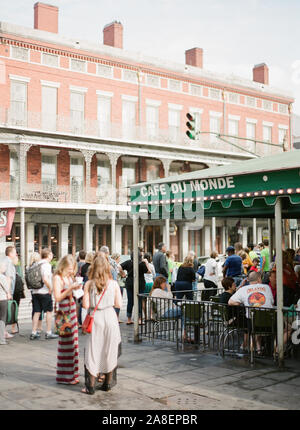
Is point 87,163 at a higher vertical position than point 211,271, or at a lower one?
higher

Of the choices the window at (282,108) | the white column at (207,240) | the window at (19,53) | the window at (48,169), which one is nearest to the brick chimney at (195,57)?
the window at (282,108)

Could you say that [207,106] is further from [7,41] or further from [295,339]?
[295,339]

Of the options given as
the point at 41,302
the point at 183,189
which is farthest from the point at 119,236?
the point at 183,189

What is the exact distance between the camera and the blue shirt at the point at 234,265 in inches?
478

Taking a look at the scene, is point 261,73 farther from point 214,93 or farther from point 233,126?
point 214,93

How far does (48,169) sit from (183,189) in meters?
20.2

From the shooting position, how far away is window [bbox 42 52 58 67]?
91.0 ft

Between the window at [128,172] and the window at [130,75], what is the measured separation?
484 centimetres

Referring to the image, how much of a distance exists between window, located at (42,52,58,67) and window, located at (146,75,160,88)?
605 cm

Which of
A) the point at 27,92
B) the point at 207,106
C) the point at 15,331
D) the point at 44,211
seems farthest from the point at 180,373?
the point at 207,106

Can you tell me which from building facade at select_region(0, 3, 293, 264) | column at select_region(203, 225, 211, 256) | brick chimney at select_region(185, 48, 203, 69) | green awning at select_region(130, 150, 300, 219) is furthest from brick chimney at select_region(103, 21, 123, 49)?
green awning at select_region(130, 150, 300, 219)

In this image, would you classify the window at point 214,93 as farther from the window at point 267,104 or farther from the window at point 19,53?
the window at point 19,53

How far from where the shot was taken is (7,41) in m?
26.5

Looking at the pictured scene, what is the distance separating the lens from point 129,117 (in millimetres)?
31172
